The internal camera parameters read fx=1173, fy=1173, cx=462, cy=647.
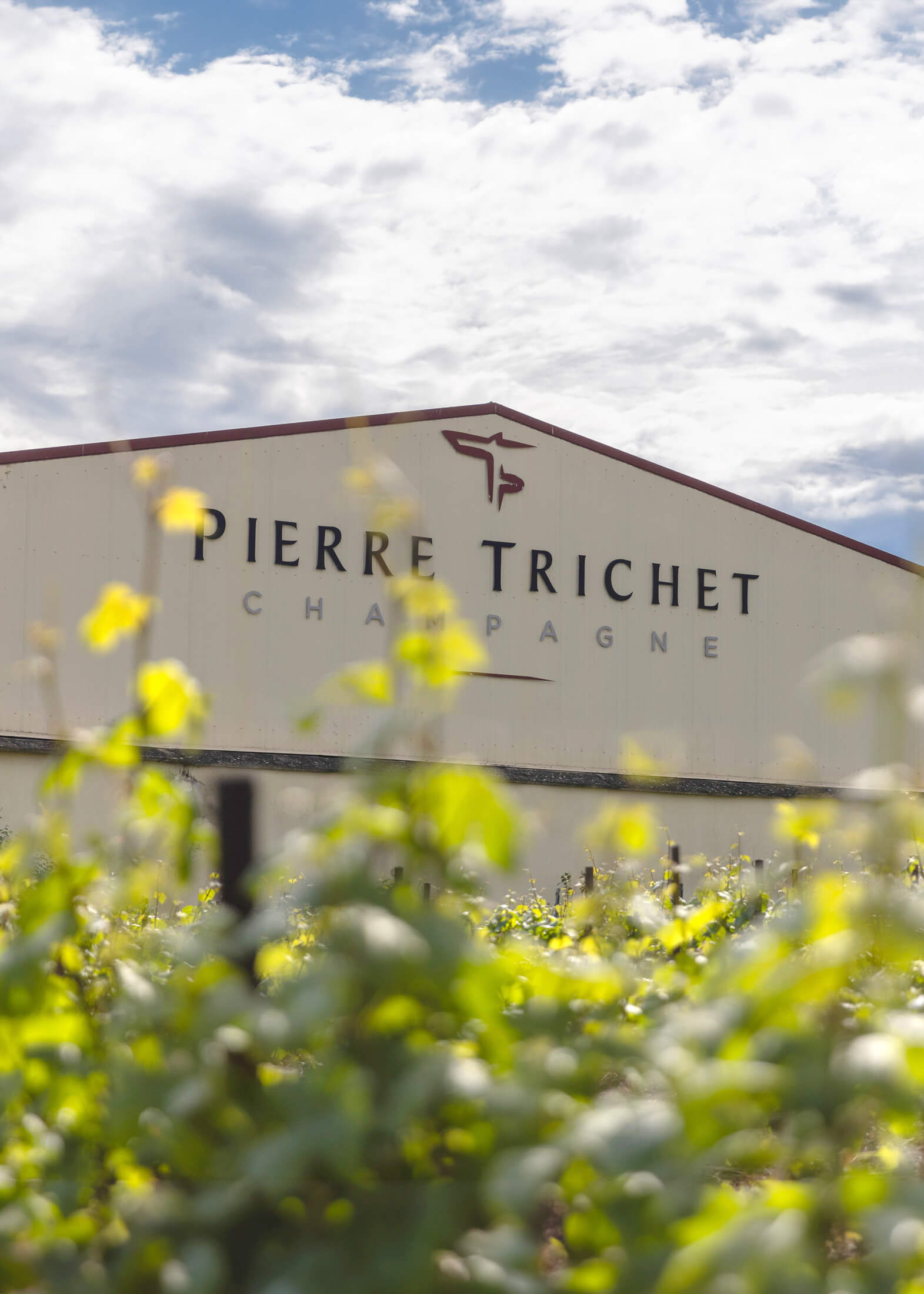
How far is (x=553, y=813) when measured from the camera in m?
13.9

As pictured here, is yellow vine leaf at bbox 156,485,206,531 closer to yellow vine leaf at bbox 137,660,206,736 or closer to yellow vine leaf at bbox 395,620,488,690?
yellow vine leaf at bbox 137,660,206,736

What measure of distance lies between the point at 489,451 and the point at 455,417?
0.70 m

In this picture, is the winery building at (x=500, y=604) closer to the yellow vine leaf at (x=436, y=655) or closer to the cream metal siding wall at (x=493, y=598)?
the cream metal siding wall at (x=493, y=598)

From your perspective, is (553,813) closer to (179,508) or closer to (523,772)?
(523,772)

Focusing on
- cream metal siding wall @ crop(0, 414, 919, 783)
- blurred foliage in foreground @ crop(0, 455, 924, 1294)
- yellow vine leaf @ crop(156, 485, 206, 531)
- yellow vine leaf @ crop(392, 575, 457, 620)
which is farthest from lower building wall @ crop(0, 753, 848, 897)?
yellow vine leaf @ crop(392, 575, 457, 620)

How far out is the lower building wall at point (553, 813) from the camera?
1365 centimetres

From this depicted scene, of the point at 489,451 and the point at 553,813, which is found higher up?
the point at 489,451

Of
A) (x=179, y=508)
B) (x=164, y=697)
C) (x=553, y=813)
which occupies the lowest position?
(x=553, y=813)

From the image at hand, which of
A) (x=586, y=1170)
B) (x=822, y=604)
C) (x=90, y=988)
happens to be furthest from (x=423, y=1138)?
(x=822, y=604)

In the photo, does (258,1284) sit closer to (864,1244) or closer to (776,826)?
(776,826)

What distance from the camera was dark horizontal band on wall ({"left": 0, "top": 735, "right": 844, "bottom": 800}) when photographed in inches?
542

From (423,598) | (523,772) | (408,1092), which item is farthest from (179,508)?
(523,772)

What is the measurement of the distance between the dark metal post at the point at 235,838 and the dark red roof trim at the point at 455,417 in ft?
35.4

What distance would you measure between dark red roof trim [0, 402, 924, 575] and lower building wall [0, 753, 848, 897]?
3.77 meters
